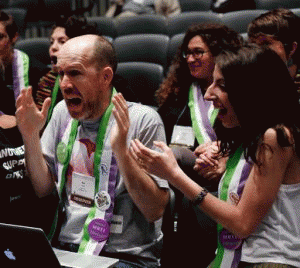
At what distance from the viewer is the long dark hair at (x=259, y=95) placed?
1.65 metres

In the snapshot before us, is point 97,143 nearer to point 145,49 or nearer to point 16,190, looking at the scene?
point 16,190

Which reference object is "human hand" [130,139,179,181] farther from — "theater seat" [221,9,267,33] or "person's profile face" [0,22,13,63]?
"theater seat" [221,9,267,33]

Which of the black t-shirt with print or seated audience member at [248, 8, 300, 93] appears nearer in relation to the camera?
the black t-shirt with print

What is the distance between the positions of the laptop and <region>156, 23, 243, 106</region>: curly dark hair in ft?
6.05

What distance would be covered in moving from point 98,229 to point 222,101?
715 mm

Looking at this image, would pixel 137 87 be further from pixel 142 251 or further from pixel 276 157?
pixel 276 157

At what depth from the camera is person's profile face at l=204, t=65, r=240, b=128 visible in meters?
1.73

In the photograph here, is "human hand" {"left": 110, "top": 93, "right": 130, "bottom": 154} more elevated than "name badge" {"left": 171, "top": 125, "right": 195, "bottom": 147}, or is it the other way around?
"human hand" {"left": 110, "top": 93, "right": 130, "bottom": 154}

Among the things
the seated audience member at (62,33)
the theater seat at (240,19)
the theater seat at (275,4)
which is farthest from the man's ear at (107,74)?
the theater seat at (275,4)

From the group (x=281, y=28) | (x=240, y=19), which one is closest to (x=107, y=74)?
(x=281, y=28)

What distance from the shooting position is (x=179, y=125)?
3.15 meters

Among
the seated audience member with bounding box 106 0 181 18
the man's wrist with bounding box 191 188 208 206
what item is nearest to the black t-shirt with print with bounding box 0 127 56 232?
the man's wrist with bounding box 191 188 208 206

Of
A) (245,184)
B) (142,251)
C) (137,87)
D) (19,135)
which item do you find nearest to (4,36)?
(137,87)

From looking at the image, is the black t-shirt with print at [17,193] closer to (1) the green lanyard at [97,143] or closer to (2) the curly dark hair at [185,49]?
(1) the green lanyard at [97,143]
